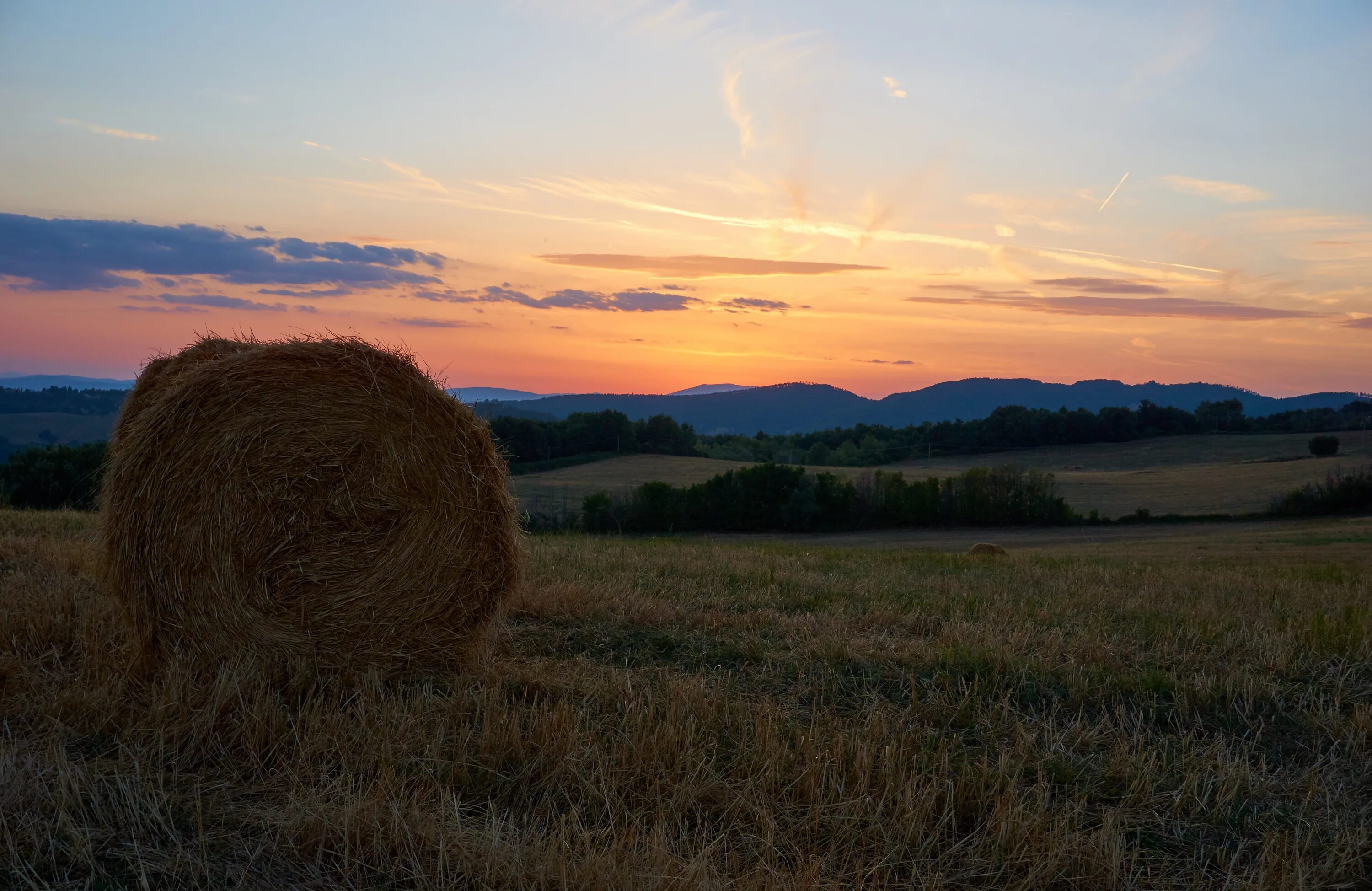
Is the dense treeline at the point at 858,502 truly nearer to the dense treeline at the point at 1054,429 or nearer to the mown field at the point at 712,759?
the dense treeline at the point at 1054,429

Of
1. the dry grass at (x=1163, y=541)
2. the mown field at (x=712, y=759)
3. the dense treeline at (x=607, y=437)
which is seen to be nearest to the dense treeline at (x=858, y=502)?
the dry grass at (x=1163, y=541)

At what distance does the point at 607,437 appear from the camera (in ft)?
230

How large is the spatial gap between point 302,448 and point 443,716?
2.30 m

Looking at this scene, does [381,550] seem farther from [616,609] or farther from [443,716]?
[616,609]

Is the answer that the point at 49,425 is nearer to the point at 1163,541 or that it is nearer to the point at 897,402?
the point at 1163,541

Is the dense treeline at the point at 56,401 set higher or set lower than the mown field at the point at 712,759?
higher

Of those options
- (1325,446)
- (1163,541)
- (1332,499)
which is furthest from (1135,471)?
(1163,541)

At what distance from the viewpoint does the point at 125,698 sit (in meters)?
5.07

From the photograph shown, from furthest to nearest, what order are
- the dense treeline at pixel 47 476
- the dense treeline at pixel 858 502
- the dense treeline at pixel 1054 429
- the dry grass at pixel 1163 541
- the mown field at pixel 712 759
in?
the dense treeline at pixel 1054 429, the dense treeline at pixel 858 502, the dense treeline at pixel 47 476, the dry grass at pixel 1163 541, the mown field at pixel 712 759

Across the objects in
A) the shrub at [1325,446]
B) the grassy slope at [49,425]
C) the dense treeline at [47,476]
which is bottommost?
the dense treeline at [47,476]

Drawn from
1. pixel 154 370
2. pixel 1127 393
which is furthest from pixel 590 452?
pixel 1127 393

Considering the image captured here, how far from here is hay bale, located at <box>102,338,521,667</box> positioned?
19.5ft

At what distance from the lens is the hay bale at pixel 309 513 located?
5945mm

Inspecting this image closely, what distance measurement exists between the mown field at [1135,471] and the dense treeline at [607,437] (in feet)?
5.94
